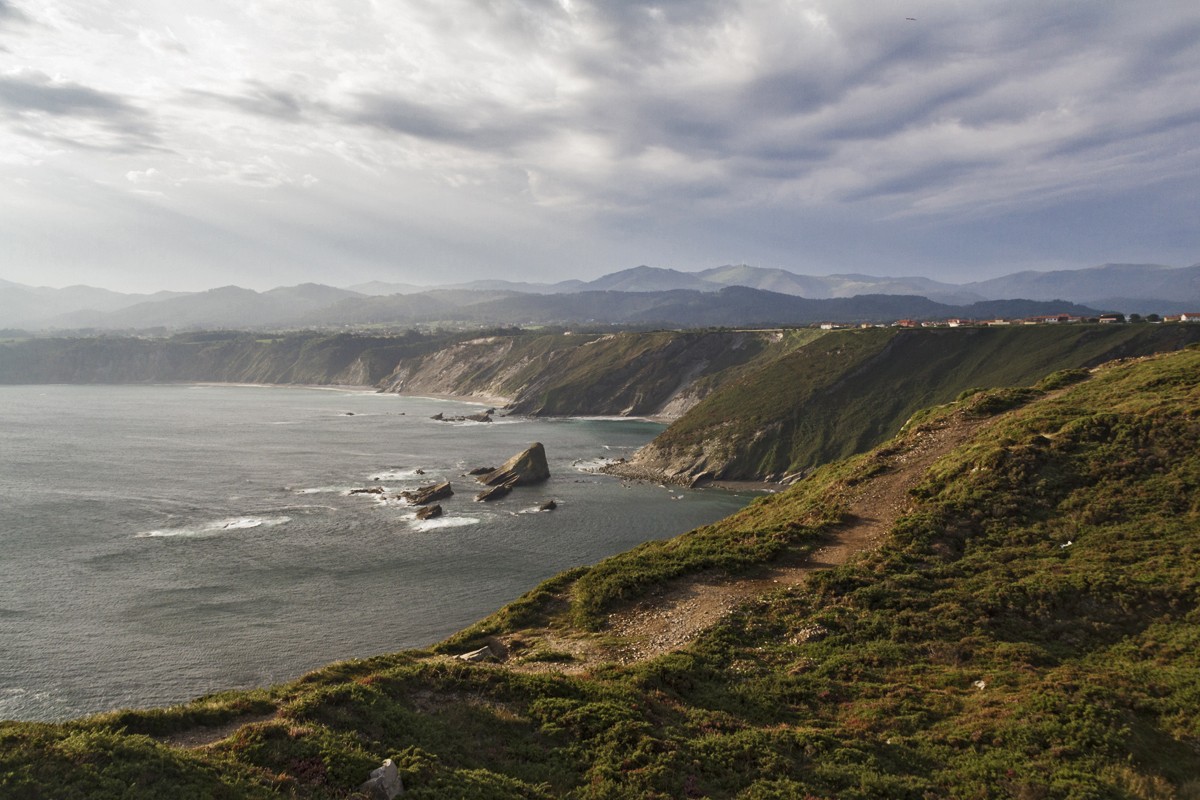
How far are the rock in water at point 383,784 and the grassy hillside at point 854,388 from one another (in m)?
96.1

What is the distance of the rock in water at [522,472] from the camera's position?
321 feet

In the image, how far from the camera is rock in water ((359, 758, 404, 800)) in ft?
44.9

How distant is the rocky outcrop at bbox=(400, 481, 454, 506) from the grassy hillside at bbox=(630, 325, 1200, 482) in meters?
37.5

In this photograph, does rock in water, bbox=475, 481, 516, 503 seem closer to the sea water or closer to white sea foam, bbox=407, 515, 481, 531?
the sea water

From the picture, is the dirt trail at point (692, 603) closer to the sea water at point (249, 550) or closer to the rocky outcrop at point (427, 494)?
the sea water at point (249, 550)

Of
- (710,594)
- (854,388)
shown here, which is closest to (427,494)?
(710,594)

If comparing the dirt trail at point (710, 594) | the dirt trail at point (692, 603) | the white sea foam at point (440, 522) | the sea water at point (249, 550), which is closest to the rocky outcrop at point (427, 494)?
the sea water at point (249, 550)

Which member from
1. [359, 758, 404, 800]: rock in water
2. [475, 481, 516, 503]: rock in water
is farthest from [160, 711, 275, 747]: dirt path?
[475, 481, 516, 503]: rock in water

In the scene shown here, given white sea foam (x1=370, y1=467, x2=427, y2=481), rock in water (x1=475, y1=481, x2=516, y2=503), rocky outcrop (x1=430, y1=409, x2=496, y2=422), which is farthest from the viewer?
rocky outcrop (x1=430, y1=409, x2=496, y2=422)

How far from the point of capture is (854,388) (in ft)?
421

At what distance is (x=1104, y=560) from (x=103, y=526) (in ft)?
297

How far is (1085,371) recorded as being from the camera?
5188cm

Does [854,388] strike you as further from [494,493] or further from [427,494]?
[427,494]

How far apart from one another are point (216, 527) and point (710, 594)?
6624 centimetres
